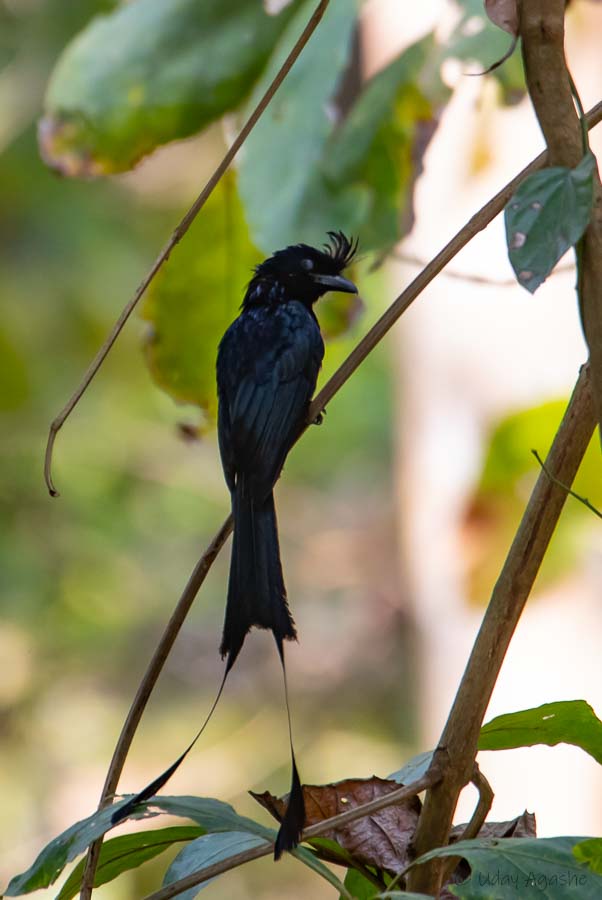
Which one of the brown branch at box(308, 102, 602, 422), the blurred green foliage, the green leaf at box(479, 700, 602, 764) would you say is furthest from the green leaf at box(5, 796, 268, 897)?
the blurred green foliage

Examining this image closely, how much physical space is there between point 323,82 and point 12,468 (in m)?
4.18

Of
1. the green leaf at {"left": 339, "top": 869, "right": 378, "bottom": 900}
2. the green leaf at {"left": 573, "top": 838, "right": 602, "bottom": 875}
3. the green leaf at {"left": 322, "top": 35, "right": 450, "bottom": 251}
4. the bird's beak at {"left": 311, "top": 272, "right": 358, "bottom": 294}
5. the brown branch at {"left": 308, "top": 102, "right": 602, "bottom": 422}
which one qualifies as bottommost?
the green leaf at {"left": 573, "top": 838, "right": 602, "bottom": 875}

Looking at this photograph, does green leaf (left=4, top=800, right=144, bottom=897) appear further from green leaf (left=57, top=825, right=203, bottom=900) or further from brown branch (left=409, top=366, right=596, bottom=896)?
brown branch (left=409, top=366, right=596, bottom=896)

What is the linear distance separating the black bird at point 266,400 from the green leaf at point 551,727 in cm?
27

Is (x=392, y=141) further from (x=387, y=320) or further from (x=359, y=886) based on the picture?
(x=359, y=886)

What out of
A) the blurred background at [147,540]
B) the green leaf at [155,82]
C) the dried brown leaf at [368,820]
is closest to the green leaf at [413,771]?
the dried brown leaf at [368,820]

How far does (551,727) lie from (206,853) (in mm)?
408

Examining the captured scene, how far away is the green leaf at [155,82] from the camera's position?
8.23 feet

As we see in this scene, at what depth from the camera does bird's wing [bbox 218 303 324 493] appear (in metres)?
1.97

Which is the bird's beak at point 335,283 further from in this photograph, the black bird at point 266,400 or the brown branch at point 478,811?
the brown branch at point 478,811

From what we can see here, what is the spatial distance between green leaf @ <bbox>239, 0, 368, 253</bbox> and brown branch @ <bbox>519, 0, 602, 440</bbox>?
130 cm

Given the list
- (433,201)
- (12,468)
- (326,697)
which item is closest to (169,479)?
(12,468)

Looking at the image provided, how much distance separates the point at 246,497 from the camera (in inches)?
71.6

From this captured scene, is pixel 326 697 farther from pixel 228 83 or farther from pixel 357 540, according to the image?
pixel 228 83
